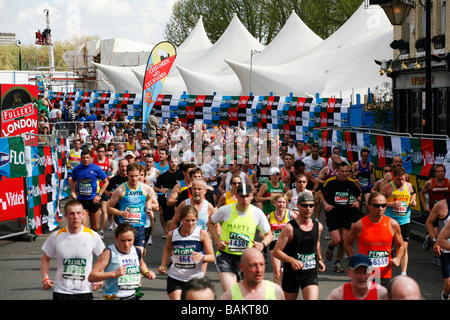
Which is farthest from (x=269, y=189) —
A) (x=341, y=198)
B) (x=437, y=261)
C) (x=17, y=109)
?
(x=17, y=109)

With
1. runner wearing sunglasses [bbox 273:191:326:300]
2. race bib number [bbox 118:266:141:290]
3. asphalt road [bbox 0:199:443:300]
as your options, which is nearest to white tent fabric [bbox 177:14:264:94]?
asphalt road [bbox 0:199:443:300]

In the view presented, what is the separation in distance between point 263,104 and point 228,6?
133 ft

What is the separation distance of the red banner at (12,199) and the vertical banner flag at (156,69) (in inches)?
444

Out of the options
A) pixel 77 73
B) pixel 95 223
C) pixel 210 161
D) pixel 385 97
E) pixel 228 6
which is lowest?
pixel 95 223

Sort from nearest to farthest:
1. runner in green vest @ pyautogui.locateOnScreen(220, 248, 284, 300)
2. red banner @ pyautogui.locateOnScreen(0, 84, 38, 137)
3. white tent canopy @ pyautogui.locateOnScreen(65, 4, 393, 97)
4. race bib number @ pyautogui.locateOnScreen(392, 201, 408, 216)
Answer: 1. runner in green vest @ pyautogui.locateOnScreen(220, 248, 284, 300)
2. race bib number @ pyautogui.locateOnScreen(392, 201, 408, 216)
3. red banner @ pyautogui.locateOnScreen(0, 84, 38, 137)
4. white tent canopy @ pyautogui.locateOnScreen(65, 4, 393, 97)

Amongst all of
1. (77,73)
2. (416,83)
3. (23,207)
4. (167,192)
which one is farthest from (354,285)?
(77,73)

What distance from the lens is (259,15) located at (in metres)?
68.3

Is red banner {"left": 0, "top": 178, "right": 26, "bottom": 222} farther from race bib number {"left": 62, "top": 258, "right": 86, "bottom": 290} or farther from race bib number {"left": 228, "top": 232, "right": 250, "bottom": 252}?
race bib number {"left": 62, "top": 258, "right": 86, "bottom": 290}

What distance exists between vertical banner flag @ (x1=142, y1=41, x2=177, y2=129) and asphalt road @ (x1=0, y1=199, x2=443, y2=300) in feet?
37.2

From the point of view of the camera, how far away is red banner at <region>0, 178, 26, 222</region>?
43.3 feet

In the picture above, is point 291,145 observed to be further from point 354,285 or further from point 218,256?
point 354,285

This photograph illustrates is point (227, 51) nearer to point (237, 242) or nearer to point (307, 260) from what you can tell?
point (237, 242)

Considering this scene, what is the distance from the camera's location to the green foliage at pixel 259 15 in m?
60.7

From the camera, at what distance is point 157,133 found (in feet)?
85.6
